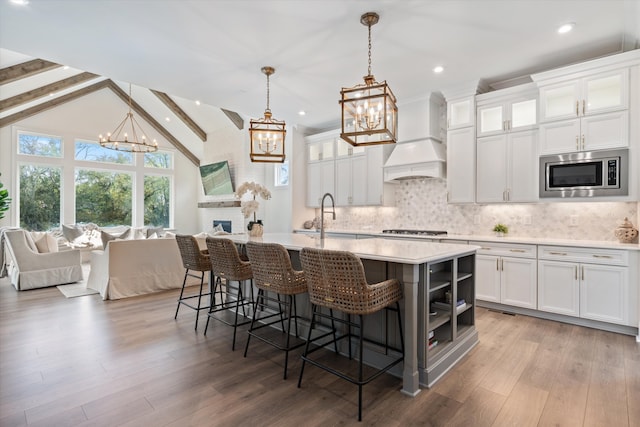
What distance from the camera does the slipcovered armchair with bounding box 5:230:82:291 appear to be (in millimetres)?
5121

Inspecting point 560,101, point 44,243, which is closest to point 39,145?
point 44,243

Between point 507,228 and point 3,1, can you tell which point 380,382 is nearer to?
point 507,228

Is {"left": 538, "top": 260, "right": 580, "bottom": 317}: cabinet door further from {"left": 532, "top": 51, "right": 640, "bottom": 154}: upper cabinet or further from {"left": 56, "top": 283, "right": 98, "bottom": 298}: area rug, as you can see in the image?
{"left": 56, "top": 283, "right": 98, "bottom": 298}: area rug

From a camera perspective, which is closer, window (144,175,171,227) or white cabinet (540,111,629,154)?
white cabinet (540,111,629,154)

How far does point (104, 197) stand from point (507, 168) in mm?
9561

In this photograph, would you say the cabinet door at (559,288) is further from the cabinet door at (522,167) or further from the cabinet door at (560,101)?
the cabinet door at (560,101)

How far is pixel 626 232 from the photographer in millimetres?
3504

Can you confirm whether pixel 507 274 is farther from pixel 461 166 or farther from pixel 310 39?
pixel 310 39

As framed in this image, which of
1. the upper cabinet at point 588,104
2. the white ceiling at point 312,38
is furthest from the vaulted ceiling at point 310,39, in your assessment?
the upper cabinet at point 588,104

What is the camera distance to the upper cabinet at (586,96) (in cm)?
348

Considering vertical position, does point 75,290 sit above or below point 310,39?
below

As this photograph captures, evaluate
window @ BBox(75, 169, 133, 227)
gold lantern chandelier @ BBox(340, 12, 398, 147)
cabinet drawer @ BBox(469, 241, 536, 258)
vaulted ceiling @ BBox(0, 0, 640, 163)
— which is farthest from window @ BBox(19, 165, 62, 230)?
cabinet drawer @ BBox(469, 241, 536, 258)

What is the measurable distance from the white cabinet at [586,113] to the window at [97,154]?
972 cm

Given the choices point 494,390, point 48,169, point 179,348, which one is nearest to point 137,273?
point 179,348
